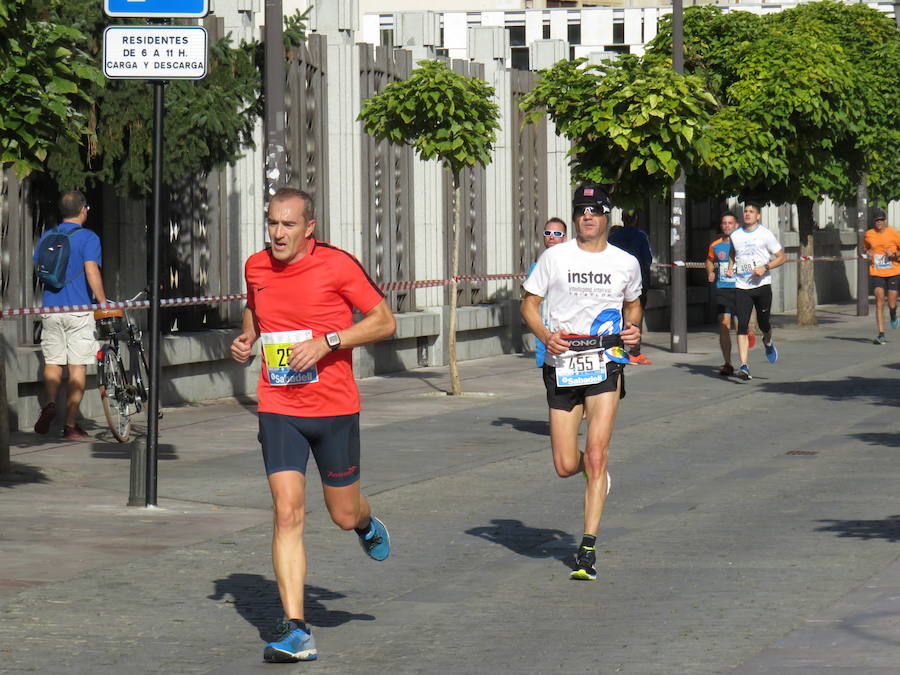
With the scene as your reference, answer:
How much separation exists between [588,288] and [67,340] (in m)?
6.06

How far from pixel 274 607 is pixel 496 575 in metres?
1.25

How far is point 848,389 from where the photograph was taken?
59.5 feet

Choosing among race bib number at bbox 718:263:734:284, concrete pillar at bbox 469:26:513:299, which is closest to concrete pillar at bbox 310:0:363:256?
concrete pillar at bbox 469:26:513:299

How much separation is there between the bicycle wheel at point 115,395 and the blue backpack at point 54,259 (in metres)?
0.66

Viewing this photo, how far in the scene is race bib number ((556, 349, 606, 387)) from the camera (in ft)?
27.9

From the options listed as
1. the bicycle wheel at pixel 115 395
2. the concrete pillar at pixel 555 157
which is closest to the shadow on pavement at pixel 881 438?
the bicycle wheel at pixel 115 395

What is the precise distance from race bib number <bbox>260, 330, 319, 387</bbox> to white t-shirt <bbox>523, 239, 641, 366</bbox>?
7.13 ft

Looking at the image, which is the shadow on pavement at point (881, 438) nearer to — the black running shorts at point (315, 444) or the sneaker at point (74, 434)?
the sneaker at point (74, 434)

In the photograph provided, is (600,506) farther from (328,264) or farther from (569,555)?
(328,264)

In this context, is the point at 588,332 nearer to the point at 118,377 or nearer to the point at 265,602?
the point at 265,602

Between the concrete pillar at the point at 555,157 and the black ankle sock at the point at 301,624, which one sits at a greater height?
the concrete pillar at the point at 555,157

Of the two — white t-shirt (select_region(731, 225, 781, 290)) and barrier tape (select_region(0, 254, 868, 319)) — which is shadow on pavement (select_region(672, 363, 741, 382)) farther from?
barrier tape (select_region(0, 254, 868, 319))

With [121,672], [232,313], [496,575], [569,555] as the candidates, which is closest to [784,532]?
[569,555]

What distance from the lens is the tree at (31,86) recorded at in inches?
382
